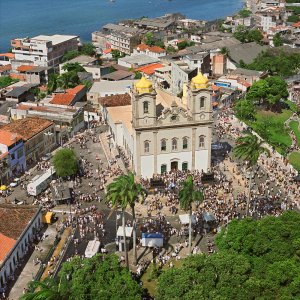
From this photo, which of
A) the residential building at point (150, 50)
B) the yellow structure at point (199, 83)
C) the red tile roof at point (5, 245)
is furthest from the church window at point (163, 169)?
the residential building at point (150, 50)

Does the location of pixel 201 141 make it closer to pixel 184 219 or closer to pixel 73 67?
pixel 184 219

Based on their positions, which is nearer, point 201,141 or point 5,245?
point 5,245

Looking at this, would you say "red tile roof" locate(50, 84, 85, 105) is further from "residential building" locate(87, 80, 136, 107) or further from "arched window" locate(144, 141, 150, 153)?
"arched window" locate(144, 141, 150, 153)

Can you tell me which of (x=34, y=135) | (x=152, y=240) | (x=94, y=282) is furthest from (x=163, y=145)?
(x=94, y=282)

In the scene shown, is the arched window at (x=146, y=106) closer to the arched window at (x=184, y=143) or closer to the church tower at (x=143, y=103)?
the church tower at (x=143, y=103)

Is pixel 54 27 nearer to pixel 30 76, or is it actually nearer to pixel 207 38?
pixel 207 38

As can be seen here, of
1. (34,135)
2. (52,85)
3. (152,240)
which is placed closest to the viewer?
(152,240)

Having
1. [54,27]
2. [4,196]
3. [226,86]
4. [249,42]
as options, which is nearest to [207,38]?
[249,42]

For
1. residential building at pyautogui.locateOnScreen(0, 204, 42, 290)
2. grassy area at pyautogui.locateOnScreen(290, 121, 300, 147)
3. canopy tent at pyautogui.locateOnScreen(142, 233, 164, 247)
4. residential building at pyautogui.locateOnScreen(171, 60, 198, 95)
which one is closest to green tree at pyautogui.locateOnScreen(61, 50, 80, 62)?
residential building at pyautogui.locateOnScreen(171, 60, 198, 95)
